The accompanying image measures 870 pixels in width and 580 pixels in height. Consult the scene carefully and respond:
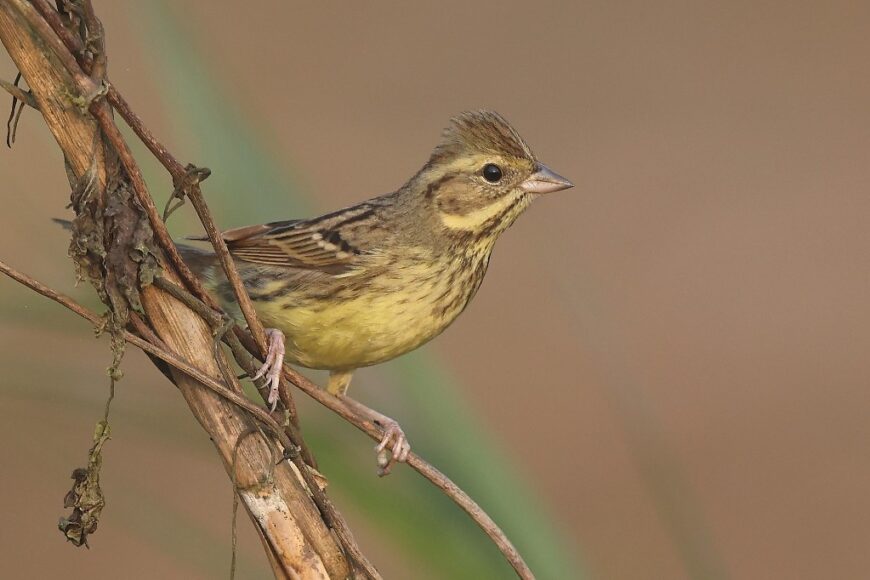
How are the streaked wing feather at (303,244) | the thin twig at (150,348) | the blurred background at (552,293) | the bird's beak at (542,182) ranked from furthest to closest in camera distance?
the bird's beak at (542,182)
the streaked wing feather at (303,244)
the blurred background at (552,293)
the thin twig at (150,348)

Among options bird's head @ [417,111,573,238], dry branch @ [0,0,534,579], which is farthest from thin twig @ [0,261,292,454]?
bird's head @ [417,111,573,238]

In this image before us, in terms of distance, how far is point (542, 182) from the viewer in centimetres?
353

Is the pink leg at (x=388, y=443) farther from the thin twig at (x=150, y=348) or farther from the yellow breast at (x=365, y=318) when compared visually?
the thin twig at (x=150, y=348)

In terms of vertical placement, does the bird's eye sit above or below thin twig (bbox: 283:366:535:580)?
above

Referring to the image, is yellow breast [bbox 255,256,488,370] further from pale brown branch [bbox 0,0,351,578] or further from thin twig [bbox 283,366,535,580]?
pale brown branch [bbox 0,0,351,578]

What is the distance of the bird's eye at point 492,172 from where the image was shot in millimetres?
3555

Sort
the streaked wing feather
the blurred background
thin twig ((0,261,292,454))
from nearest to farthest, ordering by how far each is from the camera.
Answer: thin twig ((0,261,292,454)) → the blurred background → the streaked wing feather

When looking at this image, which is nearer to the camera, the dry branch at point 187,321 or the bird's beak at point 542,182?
the dry branch at point 187,321

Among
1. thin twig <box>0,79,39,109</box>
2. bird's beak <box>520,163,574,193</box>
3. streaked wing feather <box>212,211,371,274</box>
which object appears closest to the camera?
thin twig <box>0,79,39,109</box>

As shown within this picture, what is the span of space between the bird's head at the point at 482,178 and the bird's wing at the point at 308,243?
22 cm

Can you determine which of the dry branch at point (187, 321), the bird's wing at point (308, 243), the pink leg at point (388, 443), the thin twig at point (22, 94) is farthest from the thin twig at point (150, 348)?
the bird's wing at point (308, 243)

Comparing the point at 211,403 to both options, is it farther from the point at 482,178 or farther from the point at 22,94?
the point at 482,178

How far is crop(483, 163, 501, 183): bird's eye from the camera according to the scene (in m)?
3.55

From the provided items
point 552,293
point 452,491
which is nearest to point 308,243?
point 452,491
